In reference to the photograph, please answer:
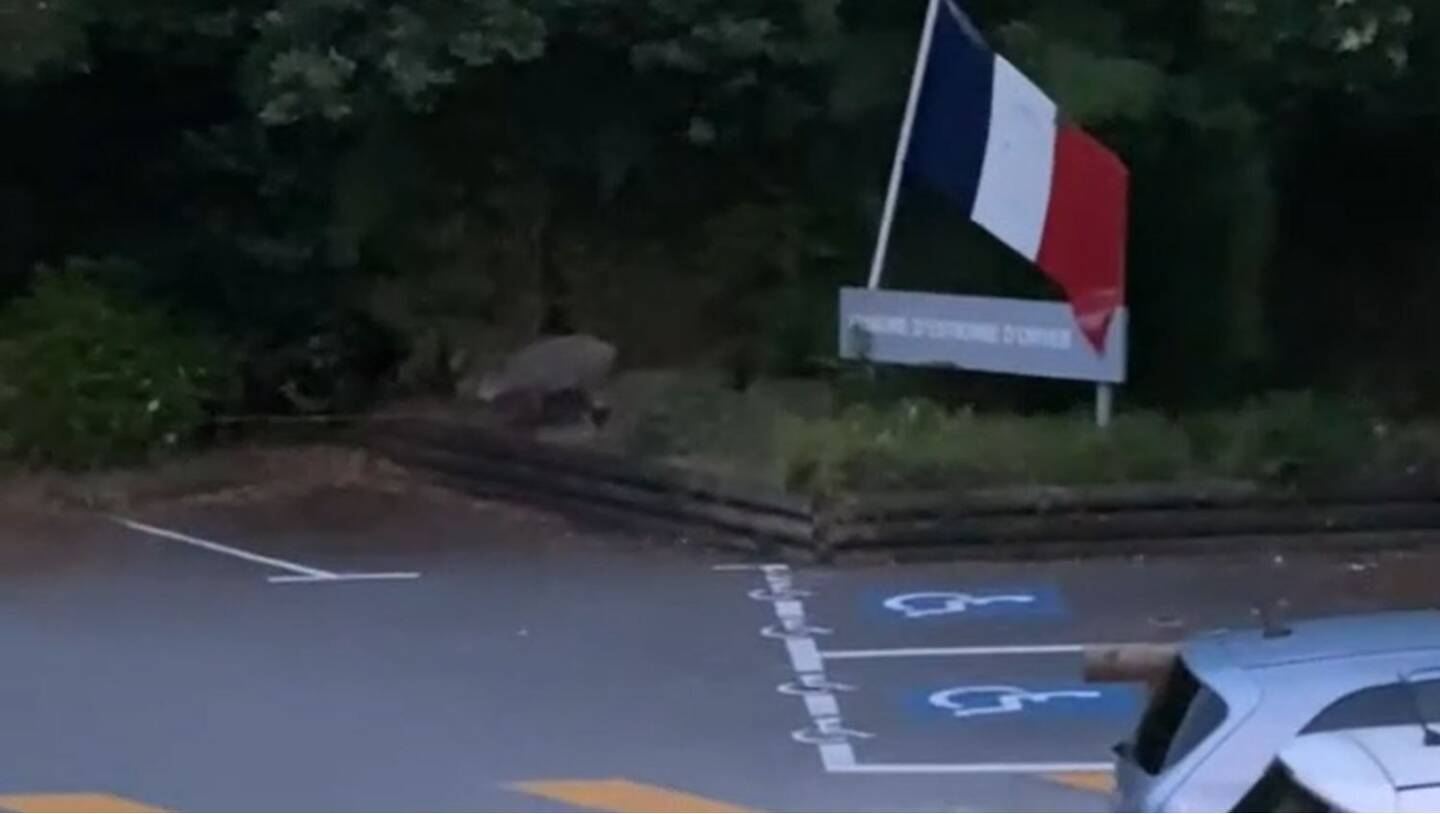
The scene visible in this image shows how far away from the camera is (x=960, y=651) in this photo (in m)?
13.1

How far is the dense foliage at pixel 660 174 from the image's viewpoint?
1683 cm

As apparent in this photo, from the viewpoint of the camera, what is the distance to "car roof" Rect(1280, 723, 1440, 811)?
5.82 metres

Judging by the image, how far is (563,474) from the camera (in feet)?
53.8

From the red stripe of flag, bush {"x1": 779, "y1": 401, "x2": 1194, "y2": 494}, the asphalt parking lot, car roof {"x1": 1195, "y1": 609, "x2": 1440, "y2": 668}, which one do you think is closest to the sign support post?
bush {"x1": 779, "y1": 401, "x2": 1194, "y2": 494}

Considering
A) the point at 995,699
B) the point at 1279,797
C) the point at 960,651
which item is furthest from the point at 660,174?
the point at 1279,797

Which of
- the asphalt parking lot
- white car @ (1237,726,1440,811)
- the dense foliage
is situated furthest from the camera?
the dense foliage

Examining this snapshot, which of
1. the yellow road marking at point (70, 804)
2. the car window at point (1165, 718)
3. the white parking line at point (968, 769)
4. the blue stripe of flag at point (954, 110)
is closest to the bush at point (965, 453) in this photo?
the blue stripe of flag at point (954, 110)

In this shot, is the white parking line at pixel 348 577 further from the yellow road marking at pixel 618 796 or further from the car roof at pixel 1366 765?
the car roof at pixel 1366 765

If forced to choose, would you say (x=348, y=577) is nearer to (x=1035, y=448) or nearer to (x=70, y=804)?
(x=1035, y=448)

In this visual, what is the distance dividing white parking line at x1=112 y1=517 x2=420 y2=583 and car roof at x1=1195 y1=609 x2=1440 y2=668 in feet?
26.3

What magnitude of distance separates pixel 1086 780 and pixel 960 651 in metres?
2.19

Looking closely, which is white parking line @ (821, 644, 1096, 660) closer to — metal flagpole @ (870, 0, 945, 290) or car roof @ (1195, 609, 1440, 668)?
metal flagpole @ (870, 0, 945, 290)

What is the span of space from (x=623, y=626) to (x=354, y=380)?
5990 millimetres

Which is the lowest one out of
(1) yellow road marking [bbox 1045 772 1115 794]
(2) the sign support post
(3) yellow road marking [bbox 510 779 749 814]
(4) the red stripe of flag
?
(3) yellow road marking [bbox 510 779 749 814]
